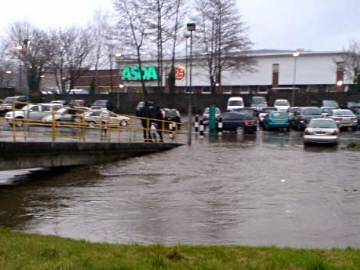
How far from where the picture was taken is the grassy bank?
6633 mm

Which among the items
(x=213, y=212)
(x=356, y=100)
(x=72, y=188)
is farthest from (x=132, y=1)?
(x=213, y=212)

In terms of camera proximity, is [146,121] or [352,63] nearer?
[146,121]

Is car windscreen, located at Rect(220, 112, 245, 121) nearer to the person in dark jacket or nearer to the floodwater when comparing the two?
the person in dark jacket

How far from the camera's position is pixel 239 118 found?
35.0 meters

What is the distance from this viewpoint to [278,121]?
36531 millimetres

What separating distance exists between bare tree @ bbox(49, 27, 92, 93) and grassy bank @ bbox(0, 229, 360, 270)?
60.6 meters

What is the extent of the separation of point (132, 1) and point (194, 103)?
12602 mm

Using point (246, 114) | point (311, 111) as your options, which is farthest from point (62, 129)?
point (311, 111)

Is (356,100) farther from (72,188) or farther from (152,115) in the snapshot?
(72,188)

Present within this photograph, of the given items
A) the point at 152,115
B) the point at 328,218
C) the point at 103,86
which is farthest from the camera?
the point at 103,86

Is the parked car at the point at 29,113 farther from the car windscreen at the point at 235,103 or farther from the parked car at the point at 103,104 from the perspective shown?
the car windscreen at the point at 235,103

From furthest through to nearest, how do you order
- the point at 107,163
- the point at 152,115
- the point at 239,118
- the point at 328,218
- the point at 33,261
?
the point at 239,118
the point at 152,115
the point at 107,163
the point at 328,218
the point at 33,261

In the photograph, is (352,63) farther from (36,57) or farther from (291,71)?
(36,57)

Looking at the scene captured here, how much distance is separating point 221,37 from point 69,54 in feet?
64.7
